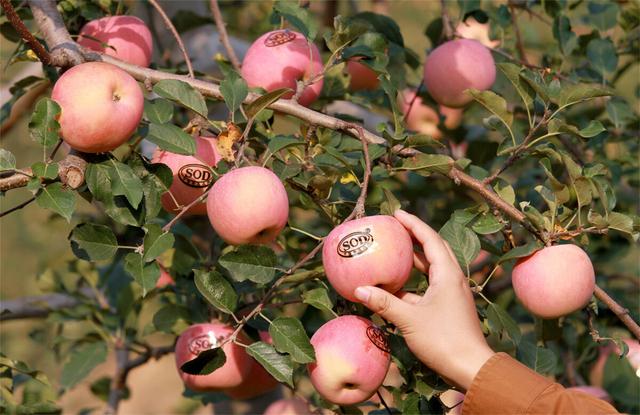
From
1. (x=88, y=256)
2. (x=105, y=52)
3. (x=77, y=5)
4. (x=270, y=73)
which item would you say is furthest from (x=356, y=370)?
(x=77, y=5)

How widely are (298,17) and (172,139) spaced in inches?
12.7

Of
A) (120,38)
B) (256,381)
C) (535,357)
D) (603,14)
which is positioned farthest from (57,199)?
(603,14)

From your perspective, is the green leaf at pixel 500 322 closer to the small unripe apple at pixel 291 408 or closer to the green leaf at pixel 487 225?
the green leaf at pixel 487 225

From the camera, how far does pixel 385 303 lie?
936 mm

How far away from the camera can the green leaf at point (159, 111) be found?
113cm

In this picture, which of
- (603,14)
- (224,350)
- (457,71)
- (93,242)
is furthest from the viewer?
(603,14)

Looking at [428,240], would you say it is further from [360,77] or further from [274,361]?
[360,77]

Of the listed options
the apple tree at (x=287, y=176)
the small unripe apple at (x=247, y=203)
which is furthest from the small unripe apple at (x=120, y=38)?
the small unripe apple at (x=247, y=203)

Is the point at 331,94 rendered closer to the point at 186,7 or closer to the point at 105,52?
the point at 105,52

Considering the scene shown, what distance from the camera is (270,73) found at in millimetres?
1230

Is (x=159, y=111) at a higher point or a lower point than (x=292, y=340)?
higher

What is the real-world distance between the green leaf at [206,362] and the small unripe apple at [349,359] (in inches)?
4.5

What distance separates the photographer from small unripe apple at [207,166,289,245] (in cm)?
96

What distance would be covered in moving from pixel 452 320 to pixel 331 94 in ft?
1.82
